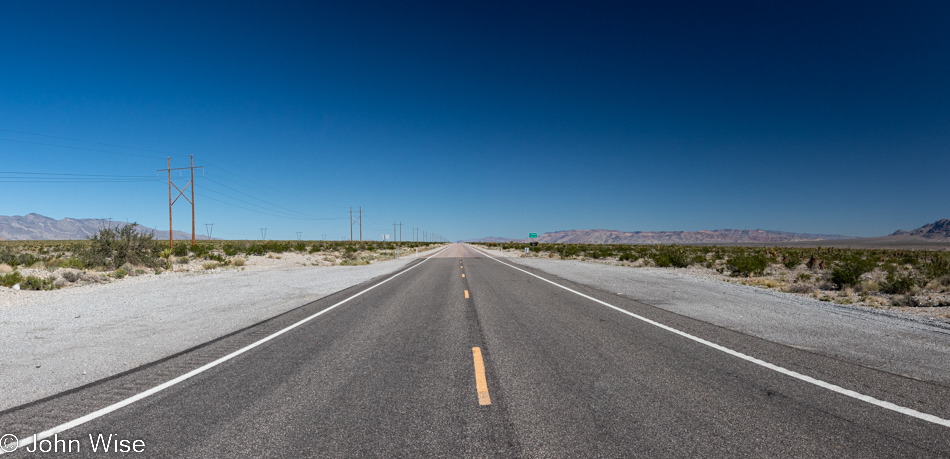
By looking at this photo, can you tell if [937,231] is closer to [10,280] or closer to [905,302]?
[905,302]

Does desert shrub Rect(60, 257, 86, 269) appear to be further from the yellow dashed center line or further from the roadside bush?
the yellow dashed center line

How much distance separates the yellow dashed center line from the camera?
443 centimetres

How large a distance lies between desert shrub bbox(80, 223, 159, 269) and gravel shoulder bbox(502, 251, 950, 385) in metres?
24.4

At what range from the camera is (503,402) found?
4355 mm

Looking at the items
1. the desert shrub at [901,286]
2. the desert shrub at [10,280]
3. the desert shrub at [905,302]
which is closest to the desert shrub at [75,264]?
the desert shrub at [10,280]

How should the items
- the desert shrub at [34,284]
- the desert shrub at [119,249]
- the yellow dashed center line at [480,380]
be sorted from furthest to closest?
the desert shrub at [119,249], the desert shrub at [34,284], the yellow dashed center line at [480,380]

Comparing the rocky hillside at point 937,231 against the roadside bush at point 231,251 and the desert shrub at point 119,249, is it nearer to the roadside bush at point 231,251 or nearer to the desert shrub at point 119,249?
the roadside bush at point 231,251

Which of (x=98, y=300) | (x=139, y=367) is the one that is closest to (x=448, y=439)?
(x=139, y=367)

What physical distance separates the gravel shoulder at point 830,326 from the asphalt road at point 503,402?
0.72 metres

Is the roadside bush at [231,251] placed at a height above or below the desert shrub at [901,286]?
above

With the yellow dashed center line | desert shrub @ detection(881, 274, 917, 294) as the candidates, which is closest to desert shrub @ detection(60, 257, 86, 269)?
the yellow dashed center line

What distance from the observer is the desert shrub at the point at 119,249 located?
22.3m

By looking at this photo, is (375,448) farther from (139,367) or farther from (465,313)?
(465,313)

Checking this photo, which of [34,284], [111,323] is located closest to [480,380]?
[111,323]
